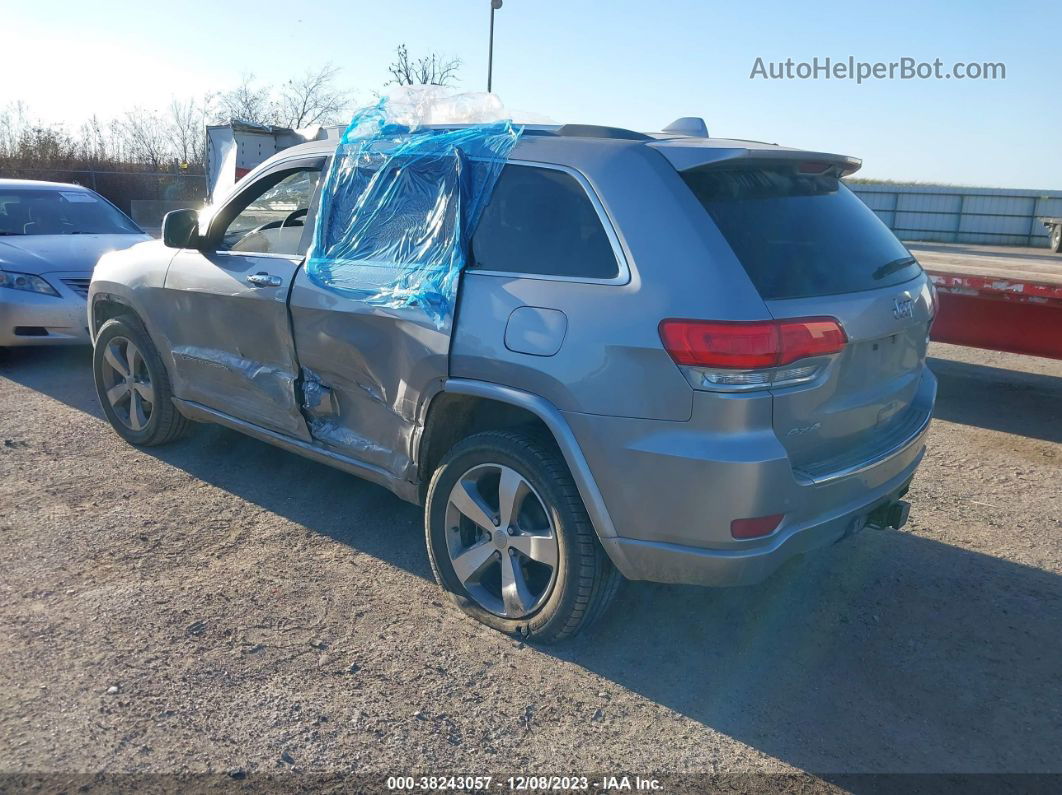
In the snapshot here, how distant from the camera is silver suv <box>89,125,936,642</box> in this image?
9.39 feet

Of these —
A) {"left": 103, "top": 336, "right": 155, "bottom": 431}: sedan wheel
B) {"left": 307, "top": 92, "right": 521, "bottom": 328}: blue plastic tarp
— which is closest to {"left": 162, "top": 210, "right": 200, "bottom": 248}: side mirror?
{"left": 103, "top": 336, "right": 155, "bottom": 431}: sedan wheel

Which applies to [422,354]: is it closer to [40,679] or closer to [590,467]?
[590,467]

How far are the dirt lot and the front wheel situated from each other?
158 millimetres

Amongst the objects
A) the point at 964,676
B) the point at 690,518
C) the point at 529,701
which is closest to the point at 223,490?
the point at 529,701

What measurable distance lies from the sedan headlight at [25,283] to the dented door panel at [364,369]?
4.70 metres

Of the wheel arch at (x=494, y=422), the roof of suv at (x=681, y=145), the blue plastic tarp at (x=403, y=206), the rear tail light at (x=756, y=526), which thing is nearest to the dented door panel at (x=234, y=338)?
the blue plastic tarp at (x=403, y=206)

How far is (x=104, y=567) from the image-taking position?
157 inches

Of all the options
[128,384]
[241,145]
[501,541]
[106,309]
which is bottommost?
[501,541]

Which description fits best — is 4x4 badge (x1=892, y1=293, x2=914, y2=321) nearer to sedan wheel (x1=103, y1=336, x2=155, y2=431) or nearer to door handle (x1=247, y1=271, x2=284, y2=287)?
door handle (x1=247, y1=271, x2=284, y2=287)

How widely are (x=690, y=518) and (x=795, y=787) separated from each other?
0.86 metres

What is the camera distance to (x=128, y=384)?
5430mm

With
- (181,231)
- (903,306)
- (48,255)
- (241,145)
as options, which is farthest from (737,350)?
(241,145)

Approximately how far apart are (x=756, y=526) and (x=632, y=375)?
63 centimetres

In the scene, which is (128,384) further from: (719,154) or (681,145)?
(719,154)
